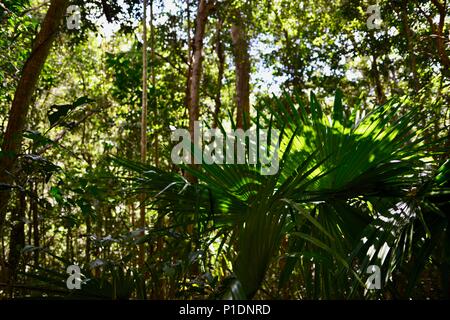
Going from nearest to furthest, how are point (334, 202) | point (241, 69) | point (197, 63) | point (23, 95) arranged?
point (334, 202)
point (23, 95)
point (197, 63)
point (241, 69)

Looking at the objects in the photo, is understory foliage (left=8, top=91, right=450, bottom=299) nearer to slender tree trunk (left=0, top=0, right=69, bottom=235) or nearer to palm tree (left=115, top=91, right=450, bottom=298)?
palm tree (left=115, top=91, right=450, bottom=298)

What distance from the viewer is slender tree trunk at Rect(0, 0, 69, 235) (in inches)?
103

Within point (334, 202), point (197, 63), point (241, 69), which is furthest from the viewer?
point (241, 69)

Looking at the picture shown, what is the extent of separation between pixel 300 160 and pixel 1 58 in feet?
11.6

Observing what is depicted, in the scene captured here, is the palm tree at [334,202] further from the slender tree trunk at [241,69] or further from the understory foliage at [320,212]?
the slender tree trunk at [241,69]

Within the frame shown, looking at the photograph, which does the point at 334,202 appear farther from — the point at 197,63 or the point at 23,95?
the point at 197,63

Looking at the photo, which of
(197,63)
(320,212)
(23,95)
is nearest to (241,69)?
(197,63)

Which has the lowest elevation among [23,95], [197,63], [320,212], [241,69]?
[320,212]

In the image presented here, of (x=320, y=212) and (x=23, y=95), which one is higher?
(x=23, y=95)

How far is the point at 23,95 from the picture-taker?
109 inches

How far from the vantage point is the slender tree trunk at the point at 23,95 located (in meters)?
2.60

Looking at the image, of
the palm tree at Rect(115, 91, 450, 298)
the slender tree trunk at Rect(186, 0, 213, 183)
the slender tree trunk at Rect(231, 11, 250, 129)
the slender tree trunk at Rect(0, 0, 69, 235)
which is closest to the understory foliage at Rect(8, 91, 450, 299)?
the palm tree at Rect(115, 91, 450, 298)

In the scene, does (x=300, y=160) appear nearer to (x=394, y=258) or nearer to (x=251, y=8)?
(x=394, y=258)
